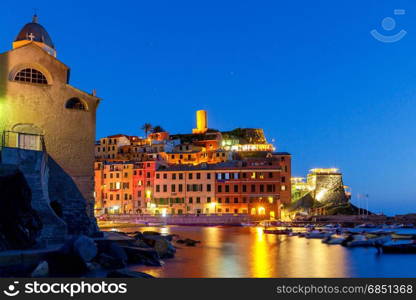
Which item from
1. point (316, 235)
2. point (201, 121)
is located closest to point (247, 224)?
point (316, 235)

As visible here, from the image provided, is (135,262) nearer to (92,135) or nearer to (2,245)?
(2,245)

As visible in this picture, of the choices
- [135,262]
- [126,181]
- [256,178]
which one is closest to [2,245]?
[135,262]

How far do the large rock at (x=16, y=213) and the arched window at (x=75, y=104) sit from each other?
901 cm

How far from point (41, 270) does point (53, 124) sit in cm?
1250

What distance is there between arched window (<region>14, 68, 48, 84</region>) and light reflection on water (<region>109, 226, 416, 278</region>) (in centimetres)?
1291

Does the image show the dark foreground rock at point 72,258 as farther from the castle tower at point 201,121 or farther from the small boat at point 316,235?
the castle tower at point 201,121

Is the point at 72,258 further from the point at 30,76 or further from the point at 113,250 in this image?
the point at 30,76

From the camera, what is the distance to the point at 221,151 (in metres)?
94.5

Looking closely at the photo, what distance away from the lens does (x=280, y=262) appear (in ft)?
92.3

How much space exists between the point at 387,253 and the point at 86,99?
24.0 m

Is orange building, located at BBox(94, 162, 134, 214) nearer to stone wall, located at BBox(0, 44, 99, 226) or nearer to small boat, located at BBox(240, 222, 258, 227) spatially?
small boat, located at BBox(240, 222, 258, 227)

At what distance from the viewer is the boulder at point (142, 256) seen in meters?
22.7

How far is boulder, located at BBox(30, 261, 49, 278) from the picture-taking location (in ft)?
53.2

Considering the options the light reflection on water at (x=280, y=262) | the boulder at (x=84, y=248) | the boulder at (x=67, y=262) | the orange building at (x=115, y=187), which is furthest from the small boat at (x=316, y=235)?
the orange building at (x=115, y=187)
